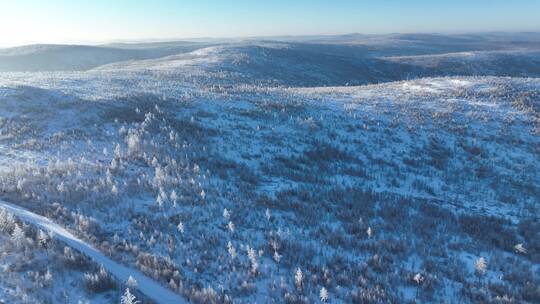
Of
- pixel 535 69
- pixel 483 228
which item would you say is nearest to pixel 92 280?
pixel 483 228

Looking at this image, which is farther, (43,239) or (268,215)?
(268,215)

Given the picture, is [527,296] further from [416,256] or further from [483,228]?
[483,228]

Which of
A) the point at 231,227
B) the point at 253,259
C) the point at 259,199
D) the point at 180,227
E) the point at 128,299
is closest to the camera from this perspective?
the point at 128,299

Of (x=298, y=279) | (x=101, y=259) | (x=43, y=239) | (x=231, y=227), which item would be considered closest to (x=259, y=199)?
(x=231, y=227)

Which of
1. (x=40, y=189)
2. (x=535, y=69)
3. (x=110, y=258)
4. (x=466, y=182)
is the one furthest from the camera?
(x=535, y=69)

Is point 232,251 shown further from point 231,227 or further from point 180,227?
point 180,227

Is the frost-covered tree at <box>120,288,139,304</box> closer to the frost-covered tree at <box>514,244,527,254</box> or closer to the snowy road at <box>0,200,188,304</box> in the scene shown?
the snowy road at <box>0,200,188,304</box>
